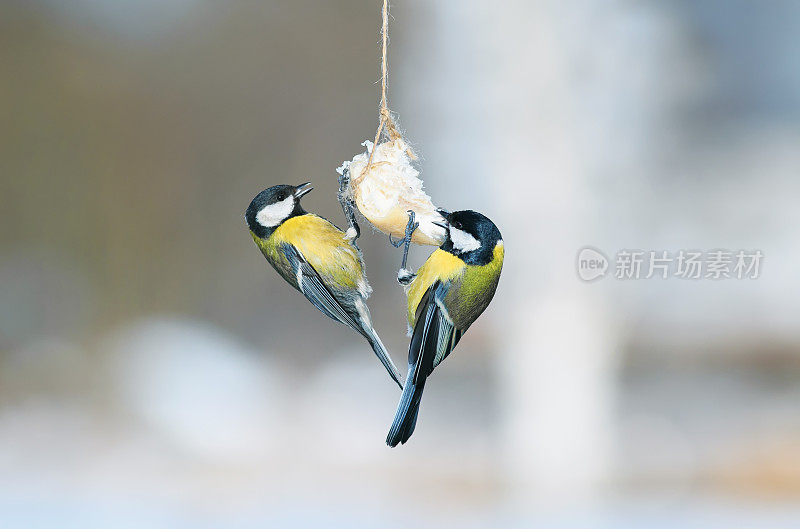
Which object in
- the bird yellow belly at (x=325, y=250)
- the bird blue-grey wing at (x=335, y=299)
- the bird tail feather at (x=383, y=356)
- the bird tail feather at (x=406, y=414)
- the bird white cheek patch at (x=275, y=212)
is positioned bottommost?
the bird tail feather at (x=406, y=414)

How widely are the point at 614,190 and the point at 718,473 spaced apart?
1.10 m

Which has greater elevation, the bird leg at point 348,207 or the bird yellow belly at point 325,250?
the bird leg at point 348,207

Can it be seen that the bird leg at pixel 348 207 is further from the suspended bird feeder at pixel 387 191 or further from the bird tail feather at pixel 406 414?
the bird tail feather at pixel 406 414

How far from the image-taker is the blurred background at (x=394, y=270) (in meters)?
2.68

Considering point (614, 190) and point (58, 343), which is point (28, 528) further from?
point (614, 190)

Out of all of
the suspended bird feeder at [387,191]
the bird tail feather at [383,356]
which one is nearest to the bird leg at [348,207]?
the suspended bird feeder at [387,191]

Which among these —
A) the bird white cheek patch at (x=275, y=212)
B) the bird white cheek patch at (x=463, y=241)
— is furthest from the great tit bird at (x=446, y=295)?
the bird white cheek patch at (x=275, y=212)

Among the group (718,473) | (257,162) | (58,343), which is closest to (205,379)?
(58,343)

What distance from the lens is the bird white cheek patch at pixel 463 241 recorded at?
0.90 meters

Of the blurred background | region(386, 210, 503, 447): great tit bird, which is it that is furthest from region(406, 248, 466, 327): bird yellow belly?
the blurred background

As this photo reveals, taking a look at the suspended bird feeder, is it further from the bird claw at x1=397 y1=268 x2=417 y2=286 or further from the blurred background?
the blurred background

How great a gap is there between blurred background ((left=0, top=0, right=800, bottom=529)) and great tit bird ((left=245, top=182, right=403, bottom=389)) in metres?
1.44

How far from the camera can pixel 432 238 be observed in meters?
0.94

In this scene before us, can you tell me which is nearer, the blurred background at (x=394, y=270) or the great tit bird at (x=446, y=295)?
the great tit bird at (x=446, y=295)
